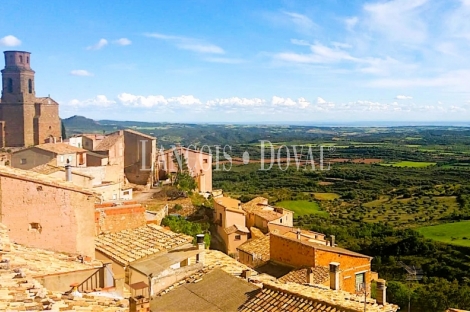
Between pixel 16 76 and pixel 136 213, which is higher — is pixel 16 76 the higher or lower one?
the higher one

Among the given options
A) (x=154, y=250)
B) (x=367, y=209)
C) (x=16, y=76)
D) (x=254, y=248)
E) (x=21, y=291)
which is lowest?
(x=367, y=209)

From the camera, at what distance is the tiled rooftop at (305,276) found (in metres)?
11.8

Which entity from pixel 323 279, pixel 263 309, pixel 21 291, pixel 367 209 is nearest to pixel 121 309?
pixel 21 291

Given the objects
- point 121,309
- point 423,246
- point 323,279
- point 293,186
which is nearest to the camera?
point 121,309

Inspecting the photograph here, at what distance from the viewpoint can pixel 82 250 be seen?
30.1 feet

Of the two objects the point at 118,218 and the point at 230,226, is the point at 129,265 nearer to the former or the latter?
the point at 118,218

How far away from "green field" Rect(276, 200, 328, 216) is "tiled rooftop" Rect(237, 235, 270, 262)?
2637 centimetres

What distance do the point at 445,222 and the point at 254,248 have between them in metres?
32.1

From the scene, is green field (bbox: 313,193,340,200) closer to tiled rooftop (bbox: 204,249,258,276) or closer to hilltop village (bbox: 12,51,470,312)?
hilltop village (bbox: 12,51,470,312)

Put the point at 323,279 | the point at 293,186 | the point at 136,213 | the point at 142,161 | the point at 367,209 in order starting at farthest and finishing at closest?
the point at 293,186 < the point at 367,209 < the point at 142,161 < the point at 136,213 < the point at 323,279

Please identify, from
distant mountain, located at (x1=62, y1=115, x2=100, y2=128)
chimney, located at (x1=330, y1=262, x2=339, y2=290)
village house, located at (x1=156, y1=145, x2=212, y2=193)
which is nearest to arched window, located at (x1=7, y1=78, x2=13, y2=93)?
village house, located at (x1=156, y1=145, x2=212, y2=193)

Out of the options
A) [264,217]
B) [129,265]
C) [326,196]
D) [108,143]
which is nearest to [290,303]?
[129,265]

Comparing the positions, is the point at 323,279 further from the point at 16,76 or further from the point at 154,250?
the point at 16,76

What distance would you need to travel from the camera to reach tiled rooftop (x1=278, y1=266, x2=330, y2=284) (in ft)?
38.7
